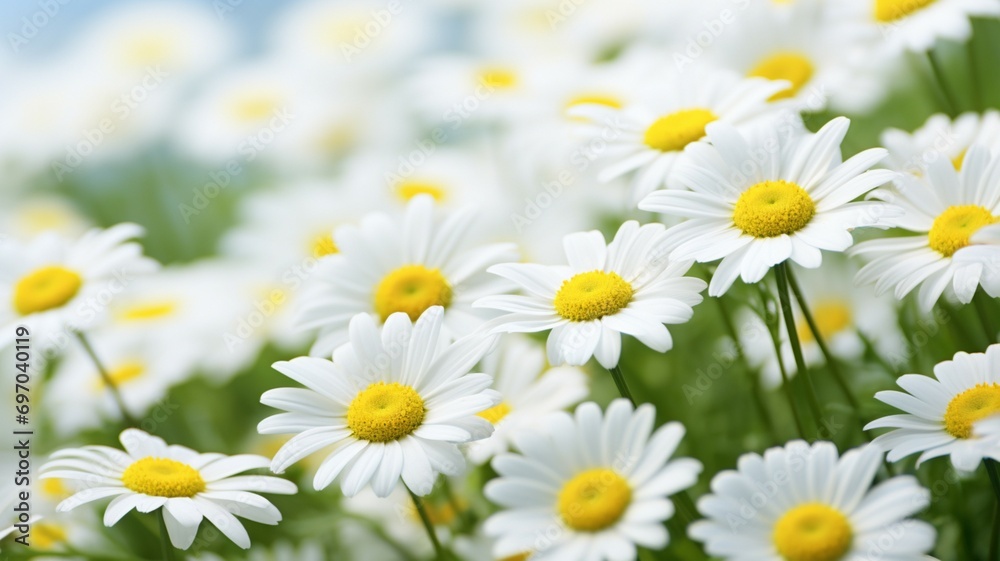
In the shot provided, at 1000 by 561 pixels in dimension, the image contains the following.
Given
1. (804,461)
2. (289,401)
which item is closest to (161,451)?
(289,401)

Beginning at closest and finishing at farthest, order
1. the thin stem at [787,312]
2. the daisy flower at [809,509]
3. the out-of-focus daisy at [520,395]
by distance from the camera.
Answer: the daisy flower at [809,509] → the thin stem at [787,312] → the out-of-focus daisy at [520,395]

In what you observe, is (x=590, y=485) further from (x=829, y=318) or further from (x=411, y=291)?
(x=829, y=318)

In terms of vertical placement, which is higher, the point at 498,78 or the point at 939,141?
the point at 498,78

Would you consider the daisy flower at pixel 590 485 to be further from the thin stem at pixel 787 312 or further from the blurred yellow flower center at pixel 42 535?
the blurred yellow flower center at pixel 42 535

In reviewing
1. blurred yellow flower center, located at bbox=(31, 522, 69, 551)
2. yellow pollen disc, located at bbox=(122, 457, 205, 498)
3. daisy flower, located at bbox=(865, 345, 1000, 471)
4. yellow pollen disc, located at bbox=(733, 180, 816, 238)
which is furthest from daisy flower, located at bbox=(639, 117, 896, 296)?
blurred yellow flower center, located at bbox=(31, 522, 69, 551)

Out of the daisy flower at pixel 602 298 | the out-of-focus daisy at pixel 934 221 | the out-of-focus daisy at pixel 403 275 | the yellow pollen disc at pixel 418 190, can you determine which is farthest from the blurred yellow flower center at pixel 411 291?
the yellow pollen disc at pixel 418 190

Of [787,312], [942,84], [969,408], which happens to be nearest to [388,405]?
[787,312]

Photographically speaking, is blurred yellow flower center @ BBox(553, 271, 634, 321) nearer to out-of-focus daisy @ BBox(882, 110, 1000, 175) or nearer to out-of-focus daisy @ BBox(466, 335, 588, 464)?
out-of-focus daisy @ BBox(466, 335, 588, 464)
